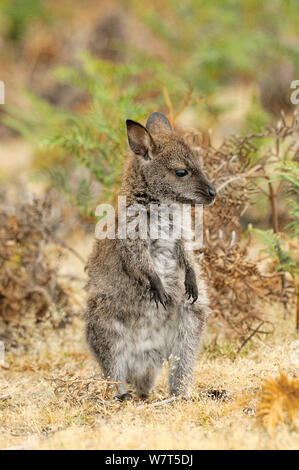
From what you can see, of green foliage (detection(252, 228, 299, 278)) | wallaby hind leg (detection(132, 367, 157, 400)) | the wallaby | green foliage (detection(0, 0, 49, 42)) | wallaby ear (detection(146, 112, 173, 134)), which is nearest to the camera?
the wallaby

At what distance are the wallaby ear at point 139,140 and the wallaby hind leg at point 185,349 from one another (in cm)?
114

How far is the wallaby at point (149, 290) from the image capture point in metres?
4.25

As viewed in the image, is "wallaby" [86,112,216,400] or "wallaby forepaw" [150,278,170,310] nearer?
"wallaby forepaw" [150,278,170,310]

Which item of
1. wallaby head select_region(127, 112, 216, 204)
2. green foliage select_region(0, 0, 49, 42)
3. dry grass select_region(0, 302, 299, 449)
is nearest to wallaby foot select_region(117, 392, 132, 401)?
dry grass select_region(0, 302, 299, 449)

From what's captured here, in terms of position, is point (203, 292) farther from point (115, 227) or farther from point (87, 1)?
point (87, 1)

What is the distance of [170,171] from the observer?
4332 millimetres

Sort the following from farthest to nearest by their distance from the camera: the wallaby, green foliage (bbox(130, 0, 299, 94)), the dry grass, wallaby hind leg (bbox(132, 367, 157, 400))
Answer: green foliage (bbox(130, 0, 299, 94))
wallaby hind leg (bbox(132, 367, 157, 400))
the wallaby
the dry grass

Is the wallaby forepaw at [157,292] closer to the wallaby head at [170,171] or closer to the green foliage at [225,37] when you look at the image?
the wallaby head at [170,171]

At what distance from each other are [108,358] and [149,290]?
1.83 feet

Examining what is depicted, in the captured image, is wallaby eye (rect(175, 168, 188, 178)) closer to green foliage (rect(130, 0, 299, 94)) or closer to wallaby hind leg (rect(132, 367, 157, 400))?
wallaby hind leg (rect(132, 367, 157, 400))

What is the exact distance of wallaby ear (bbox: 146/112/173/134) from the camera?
15.3 feet

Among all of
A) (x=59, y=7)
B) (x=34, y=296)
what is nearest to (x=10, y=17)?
(x=59, y=7)
